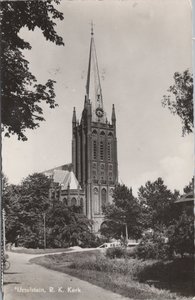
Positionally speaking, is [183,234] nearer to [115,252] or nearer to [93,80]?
[115,252]

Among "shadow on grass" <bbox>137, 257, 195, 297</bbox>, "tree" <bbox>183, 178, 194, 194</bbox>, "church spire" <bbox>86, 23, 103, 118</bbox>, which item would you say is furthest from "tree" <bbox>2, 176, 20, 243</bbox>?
"tree" <bbox>183, 178, 194, 194</bbox>

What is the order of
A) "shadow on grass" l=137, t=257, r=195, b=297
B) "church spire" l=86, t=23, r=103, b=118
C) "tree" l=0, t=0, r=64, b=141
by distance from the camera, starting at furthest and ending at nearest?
"church spire" l=86, t=23, r=103, b=118
"tree" l=0, t=0, r=64, b=141
"shadow on grass" l=137, t=257, r=195, b=297

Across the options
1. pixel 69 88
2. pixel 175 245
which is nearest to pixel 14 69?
pixel 69 88

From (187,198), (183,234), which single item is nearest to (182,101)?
(187,198)

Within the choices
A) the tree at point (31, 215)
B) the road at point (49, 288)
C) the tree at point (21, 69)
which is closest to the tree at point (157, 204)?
the road at point (49, 288)

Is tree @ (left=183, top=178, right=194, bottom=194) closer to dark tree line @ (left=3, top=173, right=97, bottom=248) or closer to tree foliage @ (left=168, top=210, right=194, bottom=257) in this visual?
tree foliage @ (left=168, top=210, right=194, bottom=257)

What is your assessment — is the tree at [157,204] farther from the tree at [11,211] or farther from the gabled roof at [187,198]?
the tree at [11,211]

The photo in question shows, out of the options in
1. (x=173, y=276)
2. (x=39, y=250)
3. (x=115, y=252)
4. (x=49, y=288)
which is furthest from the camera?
(x=39, y=250)
